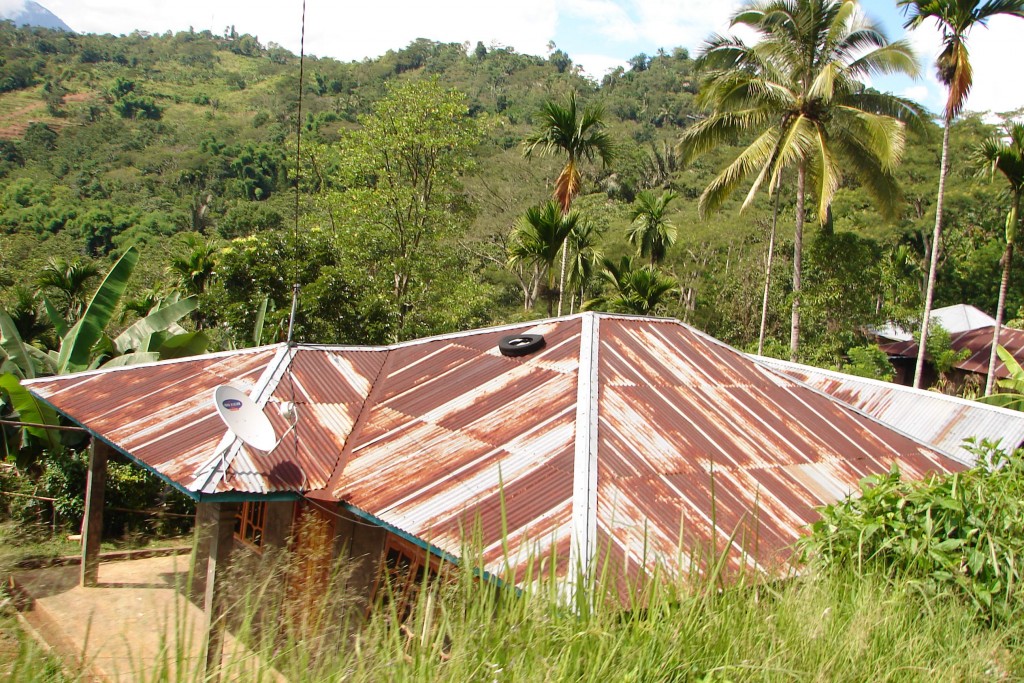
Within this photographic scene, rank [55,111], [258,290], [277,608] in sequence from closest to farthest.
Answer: [277,608] < [258,290] < [55,111]

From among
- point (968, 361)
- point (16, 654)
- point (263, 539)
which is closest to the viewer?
point (16, 654)

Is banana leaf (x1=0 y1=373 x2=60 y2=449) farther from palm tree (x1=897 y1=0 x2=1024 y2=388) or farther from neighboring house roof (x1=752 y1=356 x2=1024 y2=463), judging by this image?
palm tree (x1=897 y1=0 x2=1024 y2=388)

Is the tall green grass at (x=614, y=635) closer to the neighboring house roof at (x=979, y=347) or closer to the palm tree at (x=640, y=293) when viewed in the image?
the palm tree at (x=640, y=293)

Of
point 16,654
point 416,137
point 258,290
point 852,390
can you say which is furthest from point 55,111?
point 16,654

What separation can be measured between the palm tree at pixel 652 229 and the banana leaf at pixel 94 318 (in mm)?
19311

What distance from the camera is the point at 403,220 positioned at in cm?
2222

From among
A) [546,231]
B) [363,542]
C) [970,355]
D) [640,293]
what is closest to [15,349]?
[363,542]

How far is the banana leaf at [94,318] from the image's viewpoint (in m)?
11.9

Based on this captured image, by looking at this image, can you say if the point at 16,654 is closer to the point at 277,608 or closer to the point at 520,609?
the point at 277,608

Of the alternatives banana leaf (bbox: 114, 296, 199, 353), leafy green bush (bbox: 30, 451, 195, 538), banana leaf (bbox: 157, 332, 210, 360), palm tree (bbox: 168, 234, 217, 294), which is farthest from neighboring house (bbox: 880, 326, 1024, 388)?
leafy green bush (bbox: 30, 451, 195, 538)

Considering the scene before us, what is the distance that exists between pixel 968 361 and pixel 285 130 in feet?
171

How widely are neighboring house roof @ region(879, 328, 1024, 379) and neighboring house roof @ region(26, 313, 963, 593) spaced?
19081mm

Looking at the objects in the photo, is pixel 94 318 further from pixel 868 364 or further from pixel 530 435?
pixel 868 364

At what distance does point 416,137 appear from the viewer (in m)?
22.0
